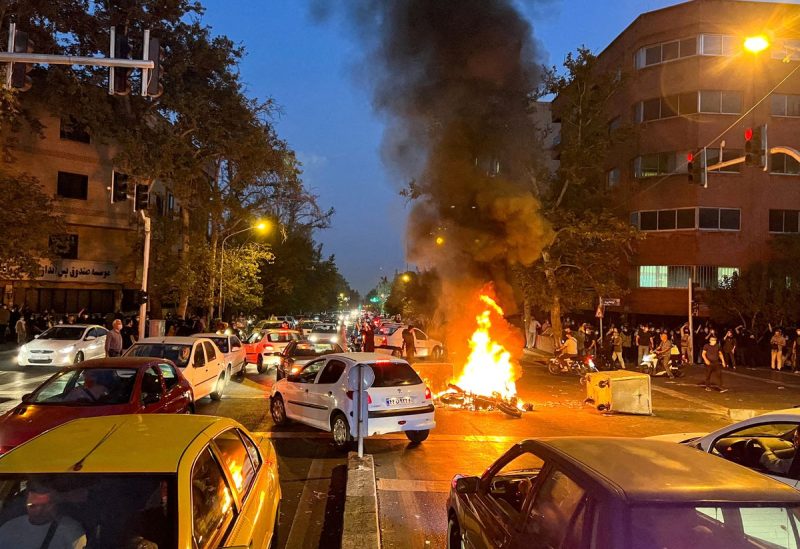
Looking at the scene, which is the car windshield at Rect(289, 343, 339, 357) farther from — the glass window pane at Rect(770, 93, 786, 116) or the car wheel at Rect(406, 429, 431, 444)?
the glass window pane at Rect(770, 93, 786, 116)

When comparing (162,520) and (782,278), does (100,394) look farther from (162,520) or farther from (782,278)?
(782,278)

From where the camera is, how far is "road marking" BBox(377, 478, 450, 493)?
271 inches

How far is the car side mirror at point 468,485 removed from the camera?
4105 millimetres

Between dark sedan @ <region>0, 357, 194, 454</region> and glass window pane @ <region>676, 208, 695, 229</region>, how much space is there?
2833 cm

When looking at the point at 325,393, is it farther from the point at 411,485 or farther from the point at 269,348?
the point at 269,348

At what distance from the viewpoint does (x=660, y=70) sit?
30.7 meters

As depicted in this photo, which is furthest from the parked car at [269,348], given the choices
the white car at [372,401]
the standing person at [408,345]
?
the white car at [372,401]

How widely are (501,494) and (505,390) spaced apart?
927 centimetres

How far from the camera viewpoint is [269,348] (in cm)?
1850

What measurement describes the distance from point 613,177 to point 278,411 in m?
29.5

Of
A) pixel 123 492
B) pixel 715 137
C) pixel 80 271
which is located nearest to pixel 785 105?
pixel 715 137

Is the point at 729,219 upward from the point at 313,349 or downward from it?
upward

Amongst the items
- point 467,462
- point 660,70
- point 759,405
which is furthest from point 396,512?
point 660,70

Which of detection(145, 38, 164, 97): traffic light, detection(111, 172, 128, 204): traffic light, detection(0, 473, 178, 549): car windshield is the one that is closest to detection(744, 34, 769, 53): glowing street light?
detection(145, 38, 164, 97): traffic light
